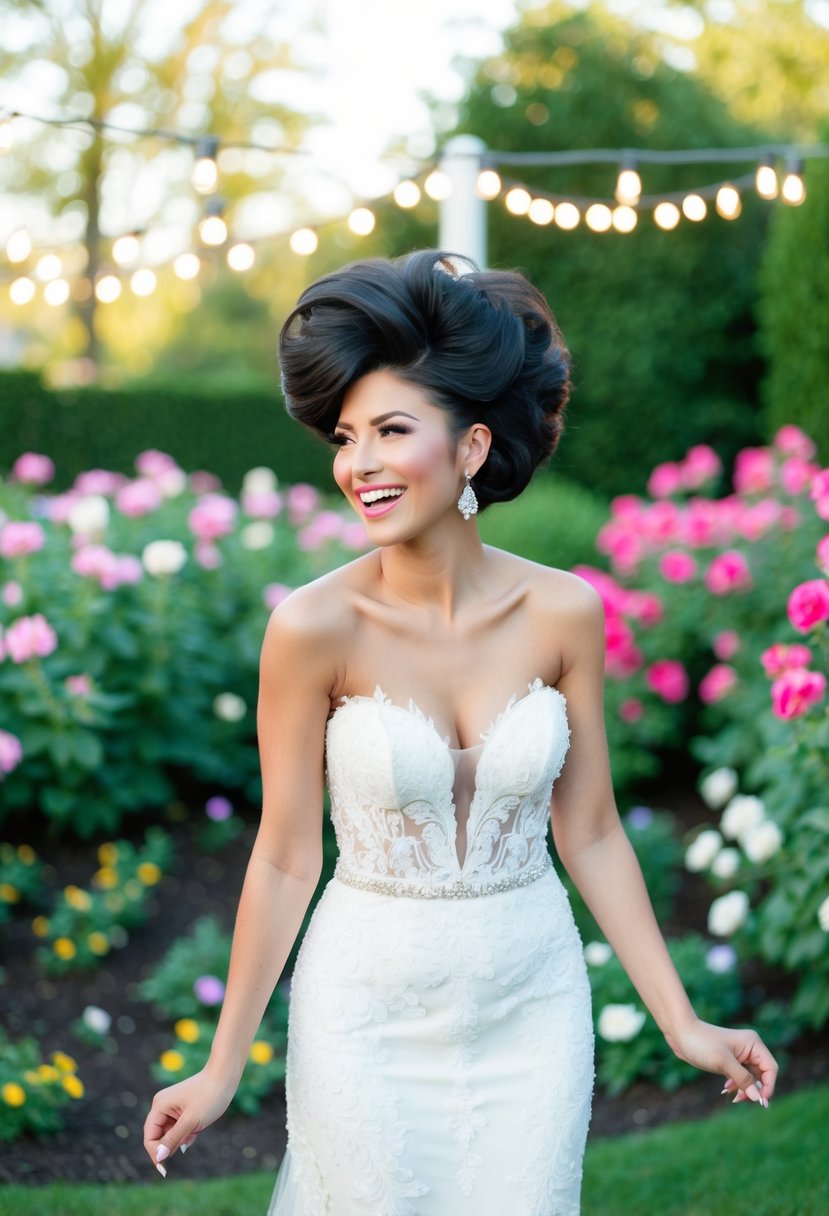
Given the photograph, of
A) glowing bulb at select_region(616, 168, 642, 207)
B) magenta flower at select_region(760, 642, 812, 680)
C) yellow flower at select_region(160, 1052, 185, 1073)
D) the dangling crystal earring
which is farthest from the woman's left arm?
glowing bulb at select_region(616, 168, 642, 207)

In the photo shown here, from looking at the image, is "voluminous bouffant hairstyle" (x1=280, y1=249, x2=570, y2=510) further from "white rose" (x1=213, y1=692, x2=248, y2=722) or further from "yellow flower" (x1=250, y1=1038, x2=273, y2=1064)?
"white rose" (x1=213, y1=692, x2=248, y2=722)

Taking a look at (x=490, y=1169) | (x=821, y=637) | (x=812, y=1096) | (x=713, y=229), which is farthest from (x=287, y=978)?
(x=713, y=229)

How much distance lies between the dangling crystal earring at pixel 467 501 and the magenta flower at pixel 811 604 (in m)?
1.54

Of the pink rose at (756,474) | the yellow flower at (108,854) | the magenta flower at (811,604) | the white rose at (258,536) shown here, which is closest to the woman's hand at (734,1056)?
the magenta flower at (811,604)

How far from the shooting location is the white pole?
22.4 feet

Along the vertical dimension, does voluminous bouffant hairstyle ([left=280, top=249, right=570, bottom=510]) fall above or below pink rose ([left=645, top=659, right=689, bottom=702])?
above

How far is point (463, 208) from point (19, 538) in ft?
9.29

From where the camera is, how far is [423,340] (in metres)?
2.27

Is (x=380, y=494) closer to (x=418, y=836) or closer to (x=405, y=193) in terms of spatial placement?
(x=418, y=836)

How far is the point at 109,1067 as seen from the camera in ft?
14.8

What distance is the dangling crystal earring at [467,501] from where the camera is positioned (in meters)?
2.38

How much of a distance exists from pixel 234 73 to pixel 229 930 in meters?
17.5

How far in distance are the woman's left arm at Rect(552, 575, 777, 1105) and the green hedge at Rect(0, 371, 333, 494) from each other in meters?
9.36

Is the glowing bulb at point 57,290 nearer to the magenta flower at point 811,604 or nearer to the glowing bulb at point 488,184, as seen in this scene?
the glowing bulb at point 488,184
